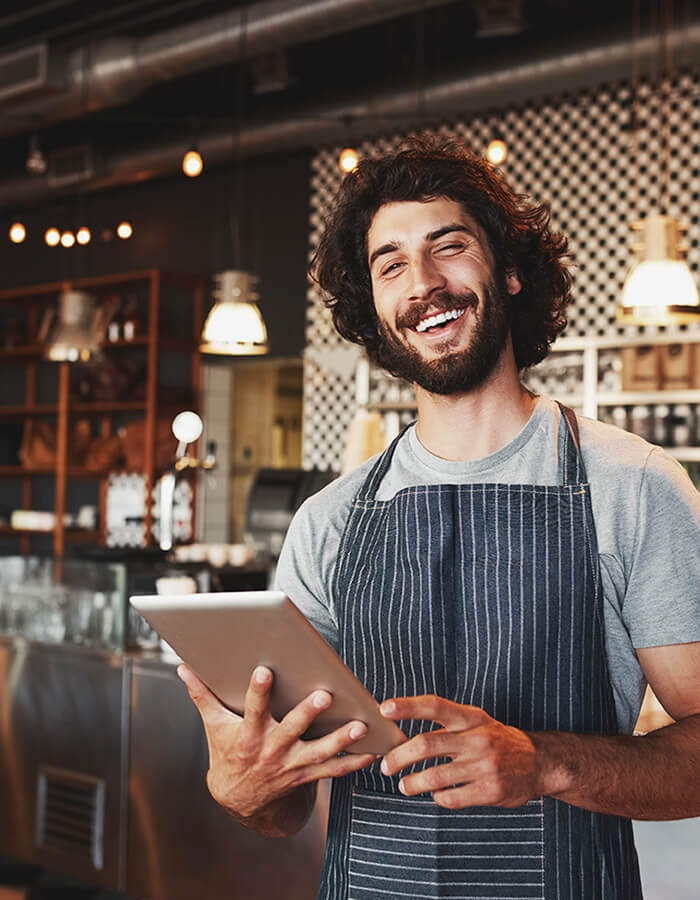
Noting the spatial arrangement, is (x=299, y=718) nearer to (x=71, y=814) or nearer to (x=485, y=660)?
(x=485, y=660)

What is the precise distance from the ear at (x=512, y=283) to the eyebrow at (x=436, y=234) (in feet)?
0.34

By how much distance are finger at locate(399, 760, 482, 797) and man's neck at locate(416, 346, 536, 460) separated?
51 cm

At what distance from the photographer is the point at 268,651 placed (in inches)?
47.3

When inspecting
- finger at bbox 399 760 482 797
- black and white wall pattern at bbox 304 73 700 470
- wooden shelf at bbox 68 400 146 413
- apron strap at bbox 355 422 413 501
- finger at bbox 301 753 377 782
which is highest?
black and white wall pattern at bbox 304 73 700 470

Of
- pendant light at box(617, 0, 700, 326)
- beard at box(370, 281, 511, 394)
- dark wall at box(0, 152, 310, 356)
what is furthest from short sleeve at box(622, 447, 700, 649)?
dark wall at box(0, 152, 310, 356)

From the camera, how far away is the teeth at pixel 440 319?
61.1 inches

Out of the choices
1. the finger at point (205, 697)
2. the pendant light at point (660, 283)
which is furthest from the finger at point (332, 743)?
the pendant light at point (660, 283)

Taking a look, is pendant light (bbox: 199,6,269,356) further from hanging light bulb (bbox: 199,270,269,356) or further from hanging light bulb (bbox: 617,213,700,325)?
hanging light bulb (bbox: 617,213,700,325)

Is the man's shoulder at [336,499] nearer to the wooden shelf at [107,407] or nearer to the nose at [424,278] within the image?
the nose at [424,278]

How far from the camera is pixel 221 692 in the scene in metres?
1.33

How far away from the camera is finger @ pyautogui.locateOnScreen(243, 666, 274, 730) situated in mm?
1222

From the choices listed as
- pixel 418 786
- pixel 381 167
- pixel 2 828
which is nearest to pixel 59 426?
pixel 2 828

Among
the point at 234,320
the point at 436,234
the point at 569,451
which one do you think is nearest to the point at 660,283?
the point at 234,320

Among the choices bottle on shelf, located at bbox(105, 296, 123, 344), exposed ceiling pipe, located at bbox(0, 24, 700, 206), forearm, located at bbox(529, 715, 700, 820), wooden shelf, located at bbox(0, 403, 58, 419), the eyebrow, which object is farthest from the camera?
wooden shelf, located at bbox(0, 403, 58, 419)
